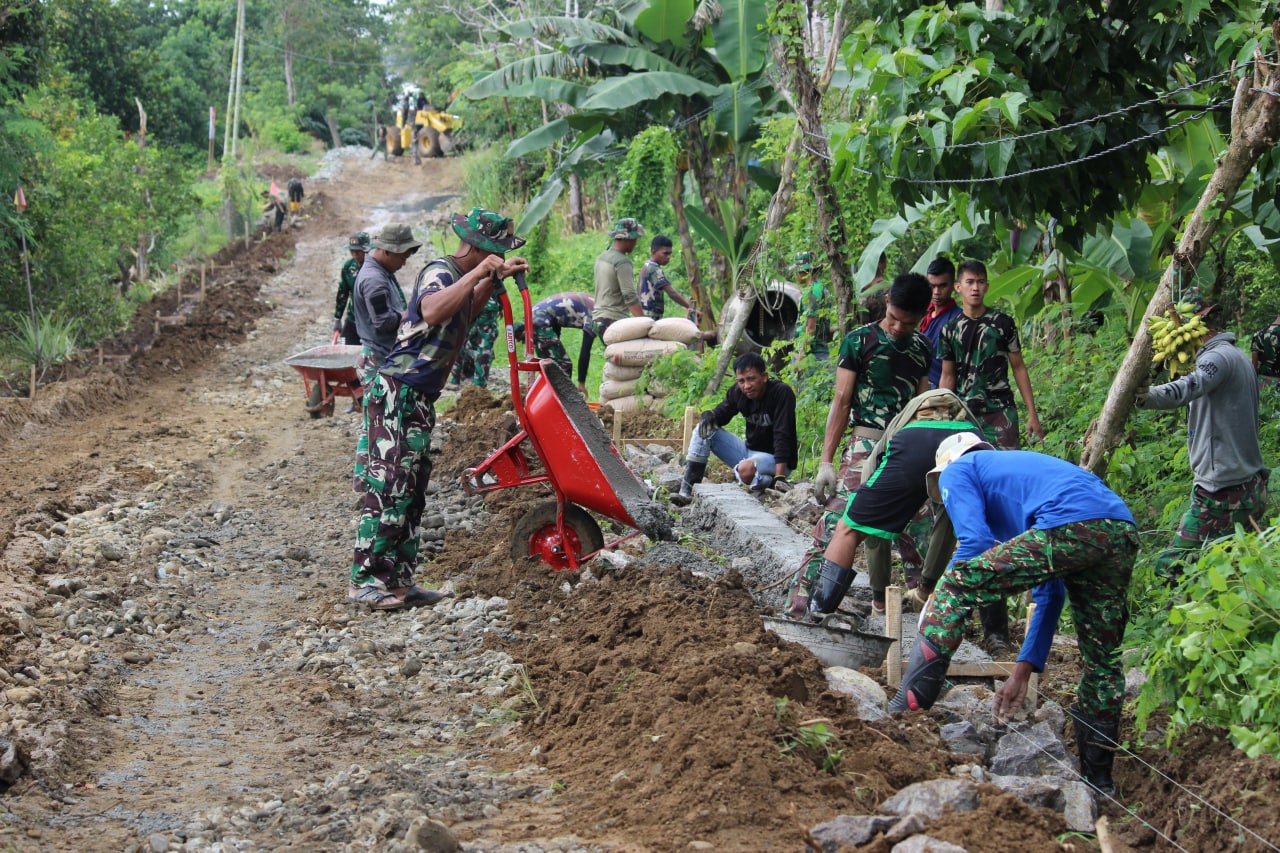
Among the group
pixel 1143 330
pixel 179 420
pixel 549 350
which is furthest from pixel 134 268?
pixel 1143 330

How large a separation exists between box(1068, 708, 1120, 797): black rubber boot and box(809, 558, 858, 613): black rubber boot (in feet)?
4.21

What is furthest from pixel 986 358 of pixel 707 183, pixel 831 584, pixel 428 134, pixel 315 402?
pixel 428 134

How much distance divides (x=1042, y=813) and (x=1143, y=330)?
2.79 meters

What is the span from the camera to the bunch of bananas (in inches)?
210

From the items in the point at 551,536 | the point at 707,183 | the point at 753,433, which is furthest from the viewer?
the point at 707,183

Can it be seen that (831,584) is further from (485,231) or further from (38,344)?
(38,344)

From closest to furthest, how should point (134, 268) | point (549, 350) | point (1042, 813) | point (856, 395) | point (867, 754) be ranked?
point (1042, 813) < point (867, 754) < point (856, 395) < point (549, 350) < point (134, 268)

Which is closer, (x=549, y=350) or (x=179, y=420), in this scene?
(x=549, y=350)

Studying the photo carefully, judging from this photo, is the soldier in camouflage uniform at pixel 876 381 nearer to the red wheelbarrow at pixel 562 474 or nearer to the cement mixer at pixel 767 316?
the red wheelbarrow at pixel 562 474

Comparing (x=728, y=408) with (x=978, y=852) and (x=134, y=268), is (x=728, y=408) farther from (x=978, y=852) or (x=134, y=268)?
(x=134, y=268)

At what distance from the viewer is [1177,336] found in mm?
5355

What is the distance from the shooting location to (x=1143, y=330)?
5.81m

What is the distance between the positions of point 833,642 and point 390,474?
2799 millimetres

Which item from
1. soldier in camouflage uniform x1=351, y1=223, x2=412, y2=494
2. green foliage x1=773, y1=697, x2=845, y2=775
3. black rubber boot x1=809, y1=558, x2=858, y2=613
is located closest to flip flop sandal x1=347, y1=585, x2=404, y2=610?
soldier in camouflage uniform x1=351, y1=223, x2=412, y2=494
